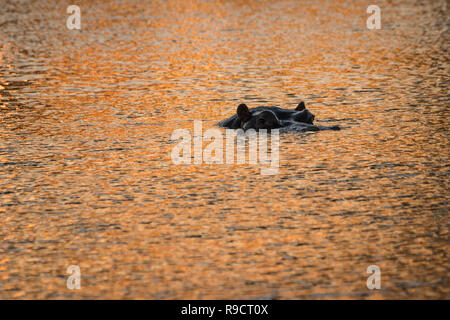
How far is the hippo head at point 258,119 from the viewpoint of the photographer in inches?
674

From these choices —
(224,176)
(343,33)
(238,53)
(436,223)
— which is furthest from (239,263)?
(343,33)

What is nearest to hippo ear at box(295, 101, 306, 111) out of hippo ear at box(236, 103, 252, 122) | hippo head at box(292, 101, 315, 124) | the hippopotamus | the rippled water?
the hippopotamus

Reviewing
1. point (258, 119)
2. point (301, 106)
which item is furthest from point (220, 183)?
point (301, 106)

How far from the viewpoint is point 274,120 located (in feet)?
56.3

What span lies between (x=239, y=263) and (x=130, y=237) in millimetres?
1618

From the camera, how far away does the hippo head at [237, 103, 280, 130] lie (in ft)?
56.2

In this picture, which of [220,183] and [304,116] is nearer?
[220,183]

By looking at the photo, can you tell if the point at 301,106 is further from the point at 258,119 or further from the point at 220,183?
the point at 220,183

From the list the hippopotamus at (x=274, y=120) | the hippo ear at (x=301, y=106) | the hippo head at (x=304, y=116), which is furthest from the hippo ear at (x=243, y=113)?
the hippo ear at (x=301, y=106)

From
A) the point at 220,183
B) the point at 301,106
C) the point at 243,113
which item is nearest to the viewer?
the point at 220,183

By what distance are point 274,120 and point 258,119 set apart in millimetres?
300

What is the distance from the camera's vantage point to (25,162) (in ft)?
48.5

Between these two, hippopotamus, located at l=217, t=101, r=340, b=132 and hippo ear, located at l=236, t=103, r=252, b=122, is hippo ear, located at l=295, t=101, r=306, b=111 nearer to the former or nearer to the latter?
hippopotamus, located at l=217, t=101, r=340, b=132

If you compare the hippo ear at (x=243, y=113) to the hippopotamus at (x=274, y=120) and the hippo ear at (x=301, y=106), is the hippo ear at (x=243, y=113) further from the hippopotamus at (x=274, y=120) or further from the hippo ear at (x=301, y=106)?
the hippo ear at (x=301, y=106)
